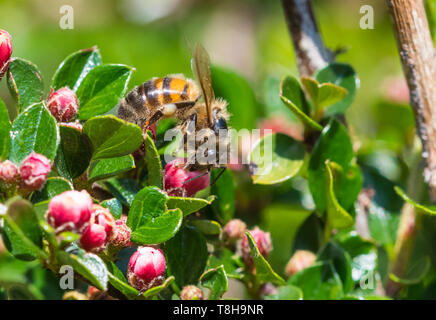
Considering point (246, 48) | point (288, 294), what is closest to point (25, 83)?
point (288, 294)

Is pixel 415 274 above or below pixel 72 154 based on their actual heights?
below

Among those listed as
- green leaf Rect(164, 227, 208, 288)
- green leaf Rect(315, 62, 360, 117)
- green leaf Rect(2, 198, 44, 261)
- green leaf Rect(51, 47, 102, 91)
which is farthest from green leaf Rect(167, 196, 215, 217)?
green leaf Rect(315, 62, 360, 117)

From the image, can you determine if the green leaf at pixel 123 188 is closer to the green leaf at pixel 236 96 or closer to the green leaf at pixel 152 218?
the green leaf at pixel 152 218

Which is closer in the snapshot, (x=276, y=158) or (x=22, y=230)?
(x=22, y=230)

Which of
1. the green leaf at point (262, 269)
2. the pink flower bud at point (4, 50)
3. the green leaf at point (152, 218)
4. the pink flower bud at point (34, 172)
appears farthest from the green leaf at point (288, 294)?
the pink flower bud at point (4, 50)

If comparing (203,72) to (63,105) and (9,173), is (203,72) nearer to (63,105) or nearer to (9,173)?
(63,105)

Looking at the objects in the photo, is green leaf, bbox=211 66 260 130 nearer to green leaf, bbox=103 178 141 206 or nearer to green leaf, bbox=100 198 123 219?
green leaf, bbox=103 178 141 206

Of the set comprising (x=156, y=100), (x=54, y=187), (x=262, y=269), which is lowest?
(x=262, y=269)

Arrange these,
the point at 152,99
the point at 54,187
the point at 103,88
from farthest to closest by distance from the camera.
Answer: the point at 152,99, the point at 103,88, the point at 54,187
